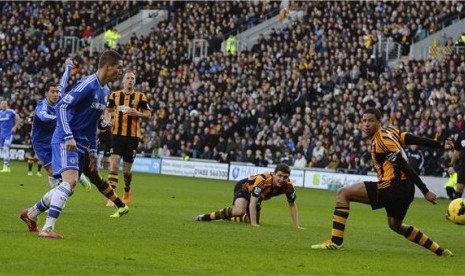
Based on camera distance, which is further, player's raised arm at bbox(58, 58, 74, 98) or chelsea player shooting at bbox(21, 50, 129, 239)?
player's raised arm at bbox(58, 58, 74, 98)

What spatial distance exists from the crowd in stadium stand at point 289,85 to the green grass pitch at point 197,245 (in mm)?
16565

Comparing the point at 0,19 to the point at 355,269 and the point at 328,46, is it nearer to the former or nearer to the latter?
the point at 328,46

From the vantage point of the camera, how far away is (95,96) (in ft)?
47.9

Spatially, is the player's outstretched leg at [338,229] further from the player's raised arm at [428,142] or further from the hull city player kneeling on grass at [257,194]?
the hull city player kneeling on grass at [257,194]

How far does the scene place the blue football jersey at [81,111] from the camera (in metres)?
14.2

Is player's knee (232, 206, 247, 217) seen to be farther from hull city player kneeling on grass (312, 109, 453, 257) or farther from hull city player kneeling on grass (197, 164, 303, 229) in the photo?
hull city player kneeling on grass (312, 109, 453, 257)

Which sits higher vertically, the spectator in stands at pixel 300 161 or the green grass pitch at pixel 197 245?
the spectator in stands at pixel 300 161

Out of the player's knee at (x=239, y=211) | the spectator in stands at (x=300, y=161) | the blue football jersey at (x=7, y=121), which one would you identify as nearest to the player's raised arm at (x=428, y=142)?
the player's knee at (x=239, y=211)

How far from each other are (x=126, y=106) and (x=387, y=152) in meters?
8.65

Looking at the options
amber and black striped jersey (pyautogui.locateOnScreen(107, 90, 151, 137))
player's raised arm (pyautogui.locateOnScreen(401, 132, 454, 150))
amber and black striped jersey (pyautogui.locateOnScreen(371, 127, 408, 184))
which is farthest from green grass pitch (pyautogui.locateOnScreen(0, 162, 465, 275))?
amber and black striped jersey (pyautogui.locateOnScreen(107, 90, 151, 137))

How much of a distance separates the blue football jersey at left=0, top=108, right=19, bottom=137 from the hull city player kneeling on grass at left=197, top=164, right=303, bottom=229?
19109mm

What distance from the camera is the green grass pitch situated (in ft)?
38.1

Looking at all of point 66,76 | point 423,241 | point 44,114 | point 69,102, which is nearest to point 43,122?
point 44,114

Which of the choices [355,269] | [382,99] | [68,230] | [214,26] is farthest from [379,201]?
[214,26]
